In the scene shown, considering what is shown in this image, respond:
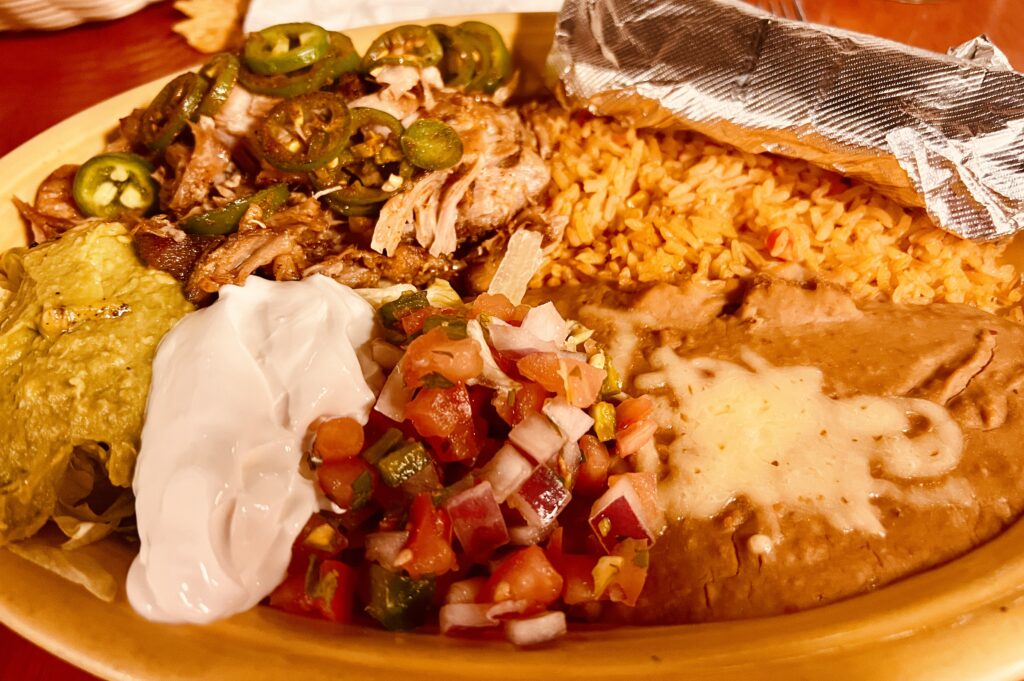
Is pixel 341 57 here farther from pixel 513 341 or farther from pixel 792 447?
pixel 792 447

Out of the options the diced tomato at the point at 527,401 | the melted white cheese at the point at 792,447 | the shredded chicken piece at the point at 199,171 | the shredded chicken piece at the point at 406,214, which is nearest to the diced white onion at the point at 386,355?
the diced tomato at the point at 527,401

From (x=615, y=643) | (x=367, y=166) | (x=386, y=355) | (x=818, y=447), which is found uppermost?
(x=367, y=166)

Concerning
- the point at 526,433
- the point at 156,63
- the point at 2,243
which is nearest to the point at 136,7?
the point at 156,63

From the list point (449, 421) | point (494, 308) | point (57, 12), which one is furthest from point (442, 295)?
point (57, 12)

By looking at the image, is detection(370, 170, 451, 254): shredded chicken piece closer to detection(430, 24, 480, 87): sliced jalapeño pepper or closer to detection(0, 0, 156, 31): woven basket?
detection(430, 24, 480, 87): sliced jalapeño pepper

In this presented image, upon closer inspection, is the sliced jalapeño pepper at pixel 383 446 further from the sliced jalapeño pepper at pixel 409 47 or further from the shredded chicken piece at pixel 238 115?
the sliced jalapeño pepper at pixel 409 47
